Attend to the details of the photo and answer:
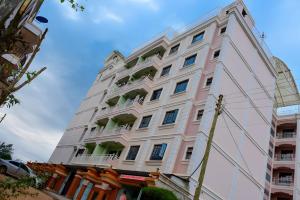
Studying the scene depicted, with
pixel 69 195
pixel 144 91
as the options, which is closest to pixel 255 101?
pixel 144 91

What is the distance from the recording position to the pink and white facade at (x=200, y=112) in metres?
21.1

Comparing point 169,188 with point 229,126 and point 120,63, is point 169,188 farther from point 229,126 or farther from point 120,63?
point 120,63

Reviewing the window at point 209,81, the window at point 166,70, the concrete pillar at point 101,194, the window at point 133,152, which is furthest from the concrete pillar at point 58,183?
the window at point 209,81

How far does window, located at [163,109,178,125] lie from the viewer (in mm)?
23550

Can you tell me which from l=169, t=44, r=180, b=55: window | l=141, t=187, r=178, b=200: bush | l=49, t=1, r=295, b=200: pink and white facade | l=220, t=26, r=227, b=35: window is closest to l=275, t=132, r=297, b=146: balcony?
l=49, t=1, r=295, b=200: pink and white facade

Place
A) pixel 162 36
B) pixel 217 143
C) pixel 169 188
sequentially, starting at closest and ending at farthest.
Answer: pixel 169 188, pixel 217 143, pixel 162 36

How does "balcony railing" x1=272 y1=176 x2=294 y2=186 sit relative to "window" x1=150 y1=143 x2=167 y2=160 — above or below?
above

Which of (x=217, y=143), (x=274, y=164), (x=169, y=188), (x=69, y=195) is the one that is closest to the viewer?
(x=169, y=188)

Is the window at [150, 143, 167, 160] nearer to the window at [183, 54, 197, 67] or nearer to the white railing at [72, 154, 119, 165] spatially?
the white railing at [72, 154, 119, 165]

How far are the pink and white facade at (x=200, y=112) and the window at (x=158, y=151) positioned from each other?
12 centimetres

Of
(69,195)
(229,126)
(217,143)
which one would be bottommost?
(69,195)

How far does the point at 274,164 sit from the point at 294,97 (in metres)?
12.3

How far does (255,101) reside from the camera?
27891 mm

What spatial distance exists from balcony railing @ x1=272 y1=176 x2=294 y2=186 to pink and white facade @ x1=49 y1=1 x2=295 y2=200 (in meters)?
13.8
